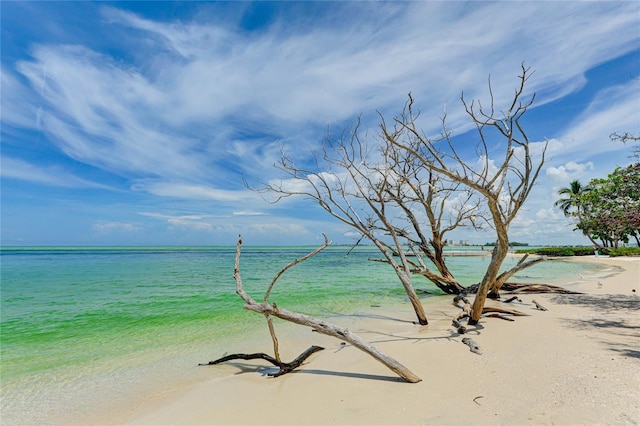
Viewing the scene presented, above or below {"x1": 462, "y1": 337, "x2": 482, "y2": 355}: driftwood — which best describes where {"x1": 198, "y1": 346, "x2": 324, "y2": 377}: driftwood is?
below

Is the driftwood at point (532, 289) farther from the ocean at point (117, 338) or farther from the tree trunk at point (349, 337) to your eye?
the tree trunk at point (349, 337)

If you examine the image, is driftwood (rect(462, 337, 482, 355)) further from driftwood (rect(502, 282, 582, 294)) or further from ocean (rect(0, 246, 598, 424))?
driftwood (rect(502, 282, 582, 294))

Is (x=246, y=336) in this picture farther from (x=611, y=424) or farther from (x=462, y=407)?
(x=611, y=424)

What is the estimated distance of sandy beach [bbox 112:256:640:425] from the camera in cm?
322

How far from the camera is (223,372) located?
531 cm

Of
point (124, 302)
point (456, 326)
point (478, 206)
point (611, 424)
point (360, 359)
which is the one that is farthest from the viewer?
point (124, 302)

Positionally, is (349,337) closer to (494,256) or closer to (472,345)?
(472,345)

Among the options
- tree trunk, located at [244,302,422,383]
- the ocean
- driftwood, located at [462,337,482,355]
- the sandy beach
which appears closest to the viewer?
the sandy beach

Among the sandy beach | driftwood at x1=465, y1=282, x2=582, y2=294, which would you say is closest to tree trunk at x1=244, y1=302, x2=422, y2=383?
the sandy beach

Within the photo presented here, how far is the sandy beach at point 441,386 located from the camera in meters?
3.22

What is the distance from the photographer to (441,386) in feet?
12.8

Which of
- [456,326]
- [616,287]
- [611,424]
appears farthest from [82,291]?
[616,287]

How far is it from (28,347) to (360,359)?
7200 millimetres

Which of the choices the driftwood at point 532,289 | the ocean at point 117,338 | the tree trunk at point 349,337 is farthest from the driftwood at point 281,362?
the driftwood at point 532,289
